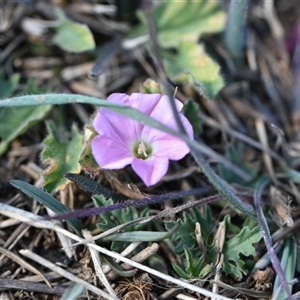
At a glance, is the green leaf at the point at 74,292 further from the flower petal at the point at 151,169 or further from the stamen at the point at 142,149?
the stamen at the point at 142,149

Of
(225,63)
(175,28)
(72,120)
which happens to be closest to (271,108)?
(225,63)

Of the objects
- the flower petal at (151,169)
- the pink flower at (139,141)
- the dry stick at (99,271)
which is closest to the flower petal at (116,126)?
the pink flower at (139,141)

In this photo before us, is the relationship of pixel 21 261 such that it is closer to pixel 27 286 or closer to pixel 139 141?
pixel 27 286

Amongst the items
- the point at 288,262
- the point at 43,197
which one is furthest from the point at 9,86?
the point at 288,262

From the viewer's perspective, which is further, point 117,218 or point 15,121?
point 15,121

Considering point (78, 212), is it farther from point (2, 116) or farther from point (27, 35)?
point (27, 35)

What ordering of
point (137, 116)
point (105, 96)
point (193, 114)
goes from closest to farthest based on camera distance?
point (137, 116) → point (193, 114) → point (105, 96)
